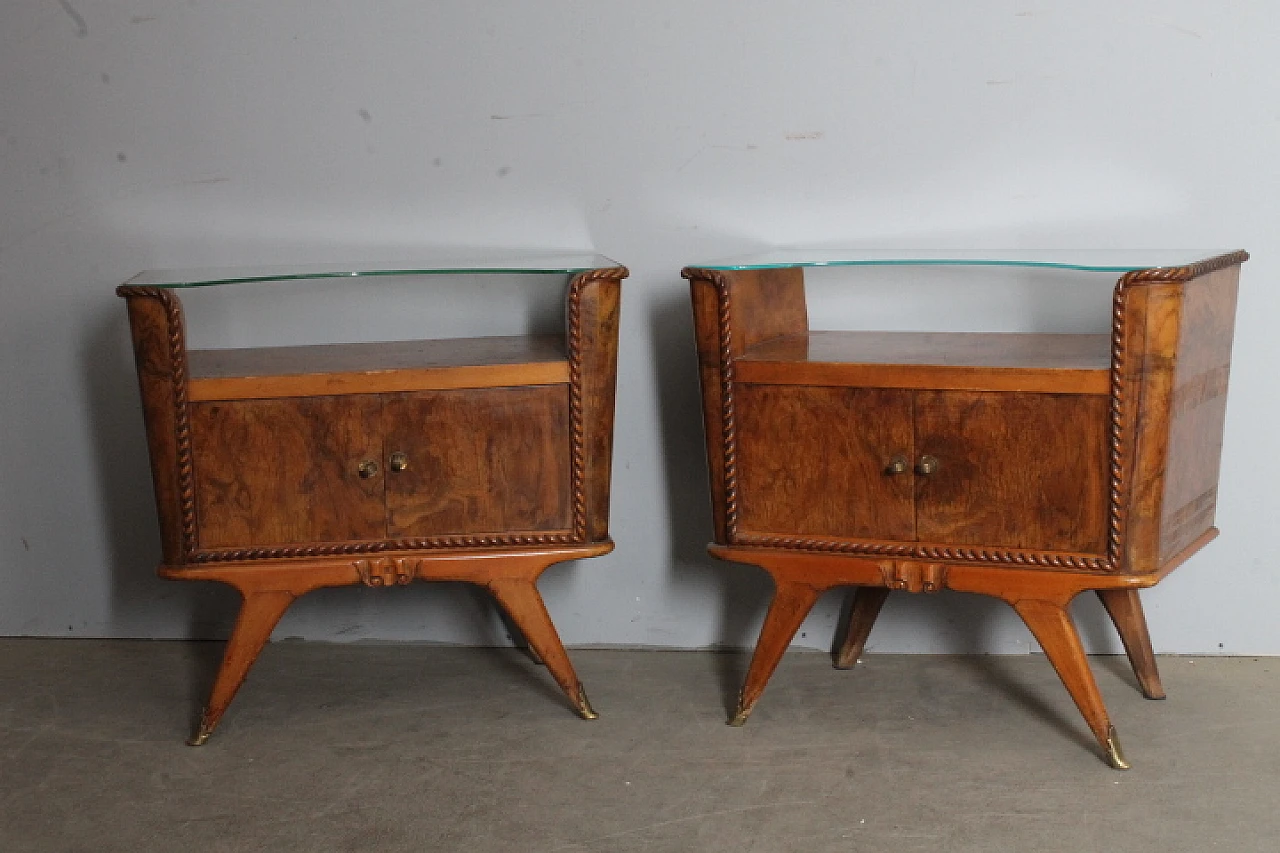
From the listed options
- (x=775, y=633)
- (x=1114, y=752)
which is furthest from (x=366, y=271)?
(x=1114, y=752)

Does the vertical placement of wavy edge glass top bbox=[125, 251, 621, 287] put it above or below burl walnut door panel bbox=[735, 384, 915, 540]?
above

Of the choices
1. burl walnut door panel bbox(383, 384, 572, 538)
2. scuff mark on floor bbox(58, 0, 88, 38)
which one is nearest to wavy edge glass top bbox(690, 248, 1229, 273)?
burl walnut door panel bbox(383, 384, 572, 538)

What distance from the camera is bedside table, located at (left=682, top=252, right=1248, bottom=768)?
7.23ft

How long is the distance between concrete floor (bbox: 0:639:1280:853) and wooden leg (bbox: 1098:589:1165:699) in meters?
0.05

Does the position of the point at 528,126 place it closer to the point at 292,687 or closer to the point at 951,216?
the point at 951,216

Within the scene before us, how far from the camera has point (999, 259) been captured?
2.35m

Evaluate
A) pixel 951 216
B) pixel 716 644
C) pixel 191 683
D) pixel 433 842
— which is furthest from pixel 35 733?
pixel 951 216

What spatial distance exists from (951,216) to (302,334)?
1.29 metres

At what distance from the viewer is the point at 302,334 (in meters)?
2.93

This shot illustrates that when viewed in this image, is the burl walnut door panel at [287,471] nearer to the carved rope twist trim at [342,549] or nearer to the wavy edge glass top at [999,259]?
the carved rope twist trim at [342,549]

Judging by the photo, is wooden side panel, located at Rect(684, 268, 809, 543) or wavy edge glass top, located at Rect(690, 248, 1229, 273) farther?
wooden side panel, located at Rect(684, 268, 809, 543)

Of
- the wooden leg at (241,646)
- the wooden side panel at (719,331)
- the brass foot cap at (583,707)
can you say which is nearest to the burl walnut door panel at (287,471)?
the wooden leg at (241,646)

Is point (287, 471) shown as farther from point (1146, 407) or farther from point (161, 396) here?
point (1146, 407)

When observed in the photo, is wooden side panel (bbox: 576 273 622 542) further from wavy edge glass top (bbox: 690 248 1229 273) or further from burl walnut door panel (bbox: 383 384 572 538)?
wavy edge glass top (bbox: 690 248 1229 273)
